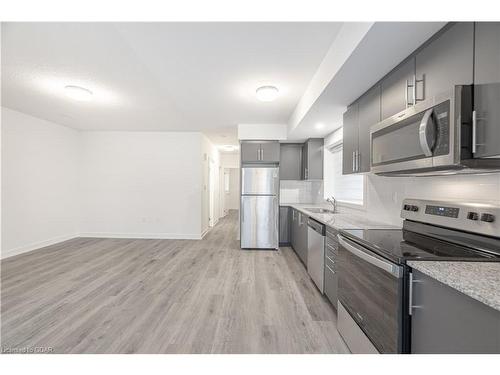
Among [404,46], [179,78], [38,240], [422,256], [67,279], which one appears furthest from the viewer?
[38,240]

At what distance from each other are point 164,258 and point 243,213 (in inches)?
66.1

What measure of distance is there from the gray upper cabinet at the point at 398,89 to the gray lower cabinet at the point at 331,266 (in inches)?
46.0

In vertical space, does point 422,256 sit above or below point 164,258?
above

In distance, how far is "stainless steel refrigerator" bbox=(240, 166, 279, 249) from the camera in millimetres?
4672

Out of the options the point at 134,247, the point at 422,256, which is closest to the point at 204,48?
the point at 422,256

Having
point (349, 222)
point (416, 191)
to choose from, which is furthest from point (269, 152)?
point (416, 191)

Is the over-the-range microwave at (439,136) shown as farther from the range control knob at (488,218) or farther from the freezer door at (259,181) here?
the freezer door at (259,181)

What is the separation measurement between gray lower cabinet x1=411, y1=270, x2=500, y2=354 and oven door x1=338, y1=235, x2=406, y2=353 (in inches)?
2.8

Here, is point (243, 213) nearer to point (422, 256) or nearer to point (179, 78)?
point (179, 78)

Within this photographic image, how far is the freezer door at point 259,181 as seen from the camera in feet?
15.3

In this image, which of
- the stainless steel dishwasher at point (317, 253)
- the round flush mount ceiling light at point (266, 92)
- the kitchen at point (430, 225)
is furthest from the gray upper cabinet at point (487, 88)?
the round flush mount ceiling light at point (266, 92)

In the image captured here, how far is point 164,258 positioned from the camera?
4086mm

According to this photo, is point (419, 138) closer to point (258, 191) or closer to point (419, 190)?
Answer: point (419, 190)

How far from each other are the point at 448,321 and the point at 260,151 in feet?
13.3
